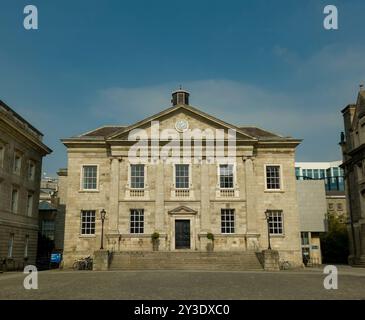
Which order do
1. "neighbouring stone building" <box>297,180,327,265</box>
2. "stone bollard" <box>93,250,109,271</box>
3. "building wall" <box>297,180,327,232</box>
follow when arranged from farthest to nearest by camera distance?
"building wall" <box>297,180,327,232</box>
"neighbouring stone building" <box>297,180,327,265</box>
"stone bollard" <box>93,250,109,271</box>

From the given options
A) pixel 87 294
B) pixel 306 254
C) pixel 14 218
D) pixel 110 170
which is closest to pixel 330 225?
pixel 306 254

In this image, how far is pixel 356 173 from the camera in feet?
119

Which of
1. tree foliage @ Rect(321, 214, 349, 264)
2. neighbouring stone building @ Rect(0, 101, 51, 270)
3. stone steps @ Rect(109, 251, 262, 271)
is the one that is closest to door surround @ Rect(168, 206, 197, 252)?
stone steps @ Rect(109, 251, 262, 271)

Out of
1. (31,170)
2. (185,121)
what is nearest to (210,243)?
(185,121)

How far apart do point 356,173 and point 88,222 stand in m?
23.0

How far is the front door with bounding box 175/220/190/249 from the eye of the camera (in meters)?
32.0

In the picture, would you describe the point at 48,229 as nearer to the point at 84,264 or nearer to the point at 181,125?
the point at 84,264

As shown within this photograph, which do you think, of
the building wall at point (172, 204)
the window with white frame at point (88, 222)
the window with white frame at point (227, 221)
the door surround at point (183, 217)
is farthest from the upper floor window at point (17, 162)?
the window with white frame at point (227, 221)

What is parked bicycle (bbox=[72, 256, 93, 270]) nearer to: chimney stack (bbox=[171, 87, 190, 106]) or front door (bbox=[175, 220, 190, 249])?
front door (bbox=[175, 220, 190, 249])

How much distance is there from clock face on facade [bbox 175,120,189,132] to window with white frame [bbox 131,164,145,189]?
13.7 feet

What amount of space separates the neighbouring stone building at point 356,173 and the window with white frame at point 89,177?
21.7 m

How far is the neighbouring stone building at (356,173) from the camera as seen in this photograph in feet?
115

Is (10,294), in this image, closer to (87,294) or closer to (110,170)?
(87,294)

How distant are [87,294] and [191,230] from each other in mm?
19158
